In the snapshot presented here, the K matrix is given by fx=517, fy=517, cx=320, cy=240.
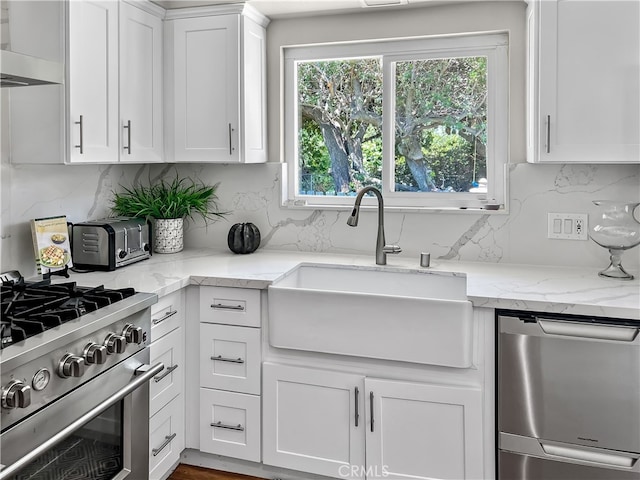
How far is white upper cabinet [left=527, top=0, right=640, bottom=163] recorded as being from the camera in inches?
77.1

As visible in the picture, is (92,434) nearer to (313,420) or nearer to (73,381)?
(73,381)

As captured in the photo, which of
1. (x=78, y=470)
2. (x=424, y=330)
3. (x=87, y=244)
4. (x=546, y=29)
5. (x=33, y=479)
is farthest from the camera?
(x=87, y=244)

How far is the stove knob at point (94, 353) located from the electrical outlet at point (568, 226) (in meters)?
1.96

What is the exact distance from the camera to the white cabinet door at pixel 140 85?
232 centimetres

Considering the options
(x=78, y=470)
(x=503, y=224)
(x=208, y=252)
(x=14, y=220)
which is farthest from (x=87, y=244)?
(x=503, y=224)

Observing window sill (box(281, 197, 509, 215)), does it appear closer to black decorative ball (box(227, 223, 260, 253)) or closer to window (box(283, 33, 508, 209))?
window (box(283, 33, 508, 209))

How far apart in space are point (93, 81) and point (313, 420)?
165cm

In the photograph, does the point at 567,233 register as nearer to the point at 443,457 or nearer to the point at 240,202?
the point at 443,457

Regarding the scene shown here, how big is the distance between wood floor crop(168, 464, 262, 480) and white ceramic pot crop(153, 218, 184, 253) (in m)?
1.08

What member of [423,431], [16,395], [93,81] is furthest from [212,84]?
[423,431]

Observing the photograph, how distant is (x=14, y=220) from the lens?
208cm

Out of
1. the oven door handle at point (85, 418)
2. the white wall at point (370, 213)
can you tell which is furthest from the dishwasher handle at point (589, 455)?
the oven door handle at point (85, 418)

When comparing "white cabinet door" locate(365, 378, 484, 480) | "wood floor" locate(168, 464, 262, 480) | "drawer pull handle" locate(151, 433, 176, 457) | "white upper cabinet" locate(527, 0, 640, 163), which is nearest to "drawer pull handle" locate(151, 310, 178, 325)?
"drawer pull handle" locate(151, 433, 176, 457)

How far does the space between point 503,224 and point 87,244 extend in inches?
75.5
